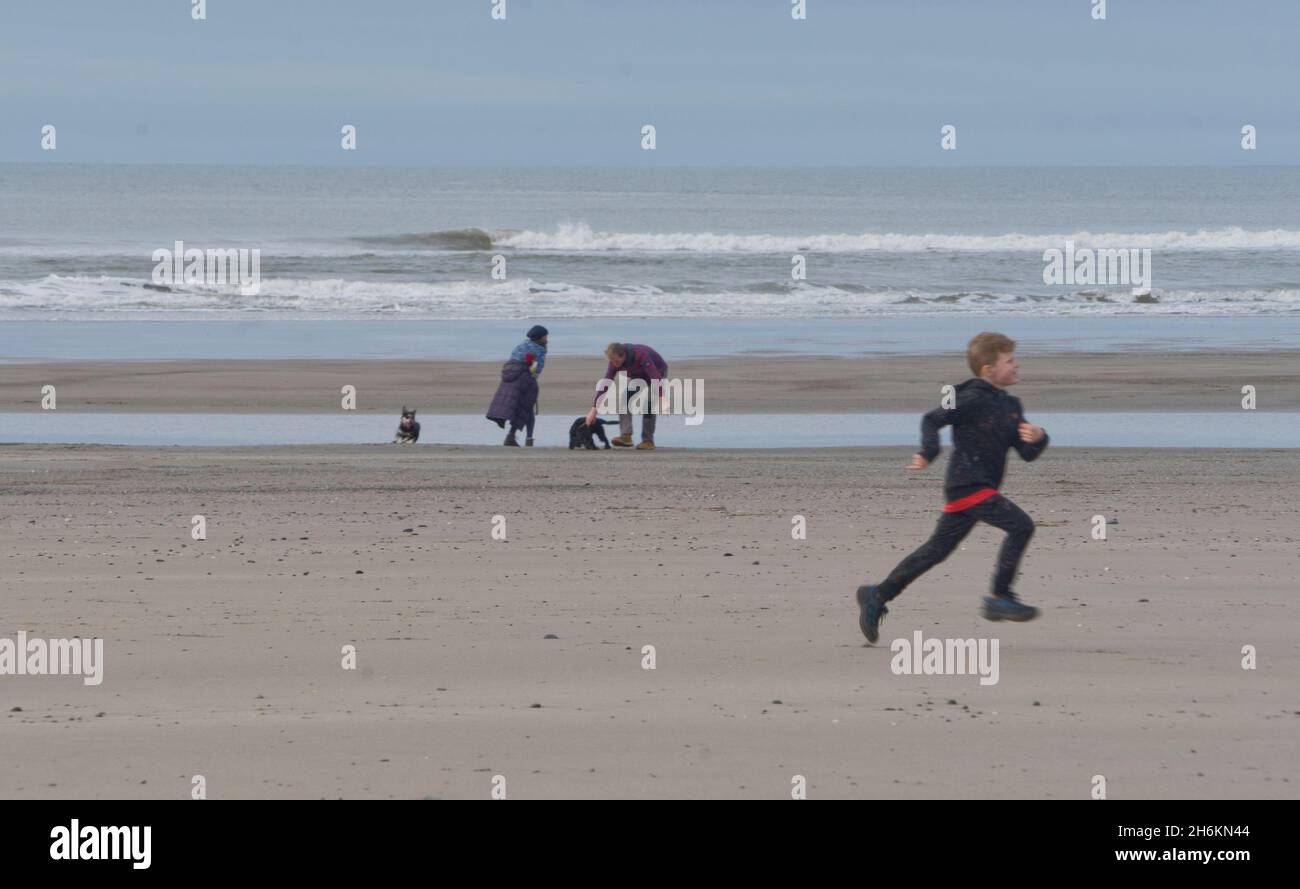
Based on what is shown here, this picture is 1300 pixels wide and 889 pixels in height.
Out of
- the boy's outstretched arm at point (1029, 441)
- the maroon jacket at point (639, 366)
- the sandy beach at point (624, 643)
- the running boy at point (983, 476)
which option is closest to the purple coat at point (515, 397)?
the maroon jacket at point (639, 366)

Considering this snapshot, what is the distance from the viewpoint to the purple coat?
48.6 ft

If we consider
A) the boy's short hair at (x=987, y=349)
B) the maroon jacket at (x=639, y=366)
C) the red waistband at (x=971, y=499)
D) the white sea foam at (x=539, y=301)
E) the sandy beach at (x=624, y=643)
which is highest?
the white sea foam at (x=539, y=301)

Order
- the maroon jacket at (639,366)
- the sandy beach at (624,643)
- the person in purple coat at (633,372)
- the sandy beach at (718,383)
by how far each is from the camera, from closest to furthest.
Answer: the sandy beach at (624,643)
the person in purple coat at (633,372)
the maroon jacket at (639,366)
the sandy beach at (718,383)

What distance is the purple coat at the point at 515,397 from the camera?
14.8 metres

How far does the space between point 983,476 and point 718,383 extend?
14.8 m

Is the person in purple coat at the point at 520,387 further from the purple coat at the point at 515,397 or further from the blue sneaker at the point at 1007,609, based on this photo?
the blue sneaker at the point at 1007,609

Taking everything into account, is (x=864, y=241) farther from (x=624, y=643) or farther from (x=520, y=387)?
(x=624, y=643)

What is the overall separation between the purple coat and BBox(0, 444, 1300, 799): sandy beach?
3.23 meters

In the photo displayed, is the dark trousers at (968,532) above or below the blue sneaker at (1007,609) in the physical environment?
above

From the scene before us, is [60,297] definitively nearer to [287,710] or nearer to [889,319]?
[889,319]

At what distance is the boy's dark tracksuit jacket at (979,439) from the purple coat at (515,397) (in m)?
8.65

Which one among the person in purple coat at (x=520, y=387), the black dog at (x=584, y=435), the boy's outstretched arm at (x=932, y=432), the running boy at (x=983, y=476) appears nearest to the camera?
the boy's outstretched arm at (x=932, y=432)

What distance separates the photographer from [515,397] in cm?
1493
